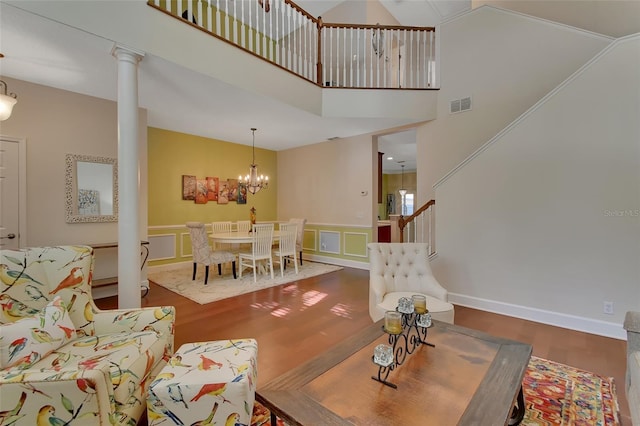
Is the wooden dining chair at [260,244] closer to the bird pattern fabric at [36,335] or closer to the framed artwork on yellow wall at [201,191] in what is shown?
the framed artwork on yellow wall at [201,191]

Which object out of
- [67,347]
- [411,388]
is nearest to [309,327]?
[411,388]

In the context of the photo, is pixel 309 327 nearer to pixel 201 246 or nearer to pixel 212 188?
pixel 201 246

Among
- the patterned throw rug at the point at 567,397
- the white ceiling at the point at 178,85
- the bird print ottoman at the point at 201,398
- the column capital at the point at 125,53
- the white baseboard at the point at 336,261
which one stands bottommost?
the patterned throw rug at the point at 567,397

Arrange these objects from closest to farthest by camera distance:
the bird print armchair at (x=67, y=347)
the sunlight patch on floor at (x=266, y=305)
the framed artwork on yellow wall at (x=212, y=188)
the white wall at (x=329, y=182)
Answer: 1. the bird print armchair at (x=67, y=347)
2. the sunlight patch on floor at (x=266, y=305)
3. the white wall at (x=329, y=182)
4. the framed artwork on yellow wall at (x=212, y=188)

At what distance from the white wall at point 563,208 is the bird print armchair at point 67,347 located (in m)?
3.63

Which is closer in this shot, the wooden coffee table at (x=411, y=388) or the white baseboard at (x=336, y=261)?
the wooden coffee table at (x=411, y=388)

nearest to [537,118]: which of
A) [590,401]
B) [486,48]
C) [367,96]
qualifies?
[486,48]

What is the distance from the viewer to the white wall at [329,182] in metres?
6.07

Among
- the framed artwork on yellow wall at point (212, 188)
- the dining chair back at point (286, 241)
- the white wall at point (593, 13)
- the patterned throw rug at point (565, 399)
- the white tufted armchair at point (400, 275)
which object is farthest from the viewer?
the framed artwork on yellow wall at point (212, 188)

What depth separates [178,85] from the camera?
355 centimetres

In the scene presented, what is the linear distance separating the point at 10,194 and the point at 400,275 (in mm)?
4642

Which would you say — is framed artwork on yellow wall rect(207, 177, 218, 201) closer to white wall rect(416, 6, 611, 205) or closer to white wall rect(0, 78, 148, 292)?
white wall rect(0, 78, 148, 292)

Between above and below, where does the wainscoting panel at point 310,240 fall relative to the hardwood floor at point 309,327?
above

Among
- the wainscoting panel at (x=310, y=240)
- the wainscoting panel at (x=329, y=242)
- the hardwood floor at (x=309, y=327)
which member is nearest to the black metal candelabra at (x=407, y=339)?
the hardwood floor at (x=309, y=327)
